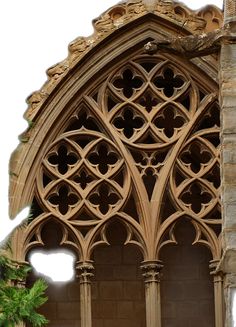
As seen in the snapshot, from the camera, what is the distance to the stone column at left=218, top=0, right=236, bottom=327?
16.0 meters

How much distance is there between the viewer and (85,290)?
2047 centimetres

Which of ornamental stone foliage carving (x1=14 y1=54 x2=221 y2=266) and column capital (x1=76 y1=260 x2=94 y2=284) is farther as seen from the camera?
ornamental stone foliage carving (x1=14 y1=54 x2=221 y2=266)

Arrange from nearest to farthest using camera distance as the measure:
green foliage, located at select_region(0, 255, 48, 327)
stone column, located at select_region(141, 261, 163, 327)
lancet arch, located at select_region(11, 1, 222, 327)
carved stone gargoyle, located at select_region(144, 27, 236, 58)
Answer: green foliage, located at select_region(0, 255, 48, 327) → carved stone gargoyle, located at select_region(144, 27, 236, 58) → stone column, located at select_region(141, 261, 163, 327) → lancet arch, located at select_region(11, 1, 222, 327)

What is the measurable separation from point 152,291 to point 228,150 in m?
4.44

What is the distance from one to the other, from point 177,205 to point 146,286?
2.93ft

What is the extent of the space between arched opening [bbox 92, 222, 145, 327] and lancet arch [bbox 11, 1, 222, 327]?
116 centimetres

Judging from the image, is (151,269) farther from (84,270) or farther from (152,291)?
(84,270)

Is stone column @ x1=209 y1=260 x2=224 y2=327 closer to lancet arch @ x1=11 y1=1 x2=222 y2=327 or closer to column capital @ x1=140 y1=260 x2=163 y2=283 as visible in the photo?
lancet arch @ x1=11 y1=1 x2=222 y2=327

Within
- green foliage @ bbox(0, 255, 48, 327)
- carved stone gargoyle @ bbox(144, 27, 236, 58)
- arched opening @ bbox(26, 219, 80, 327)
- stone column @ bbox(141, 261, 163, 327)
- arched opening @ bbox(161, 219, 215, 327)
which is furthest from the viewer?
arched opening @ bbox(161, 219, 215, 327)

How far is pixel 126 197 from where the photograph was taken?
2062cm

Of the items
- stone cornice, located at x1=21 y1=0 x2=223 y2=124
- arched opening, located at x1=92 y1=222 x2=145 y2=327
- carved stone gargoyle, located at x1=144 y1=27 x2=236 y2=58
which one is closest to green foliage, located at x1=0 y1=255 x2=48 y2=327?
carved stone gargoyle, located at x1=144 y1=27 x2=236 y2=58

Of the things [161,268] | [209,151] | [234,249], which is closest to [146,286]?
[161,268]

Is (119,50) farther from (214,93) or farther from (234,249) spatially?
(234,249)

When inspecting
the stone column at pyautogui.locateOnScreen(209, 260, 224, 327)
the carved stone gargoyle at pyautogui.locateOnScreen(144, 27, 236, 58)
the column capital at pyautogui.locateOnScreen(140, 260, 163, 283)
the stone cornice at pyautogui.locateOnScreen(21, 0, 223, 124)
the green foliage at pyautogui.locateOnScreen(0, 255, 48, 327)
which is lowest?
the green foliage at pyautogui.locateOnScreen(0, 255, 48, 327)
